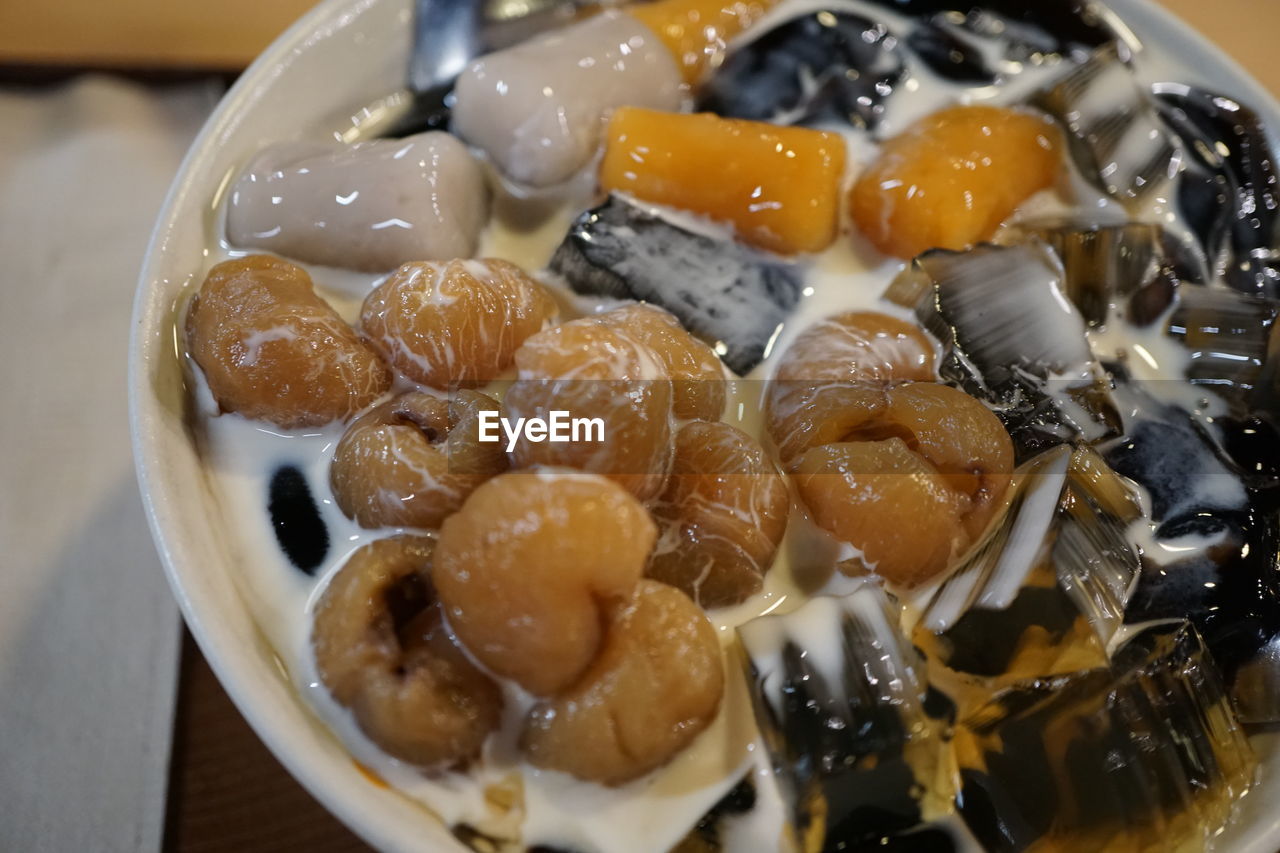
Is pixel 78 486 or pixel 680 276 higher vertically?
pixel 680 276

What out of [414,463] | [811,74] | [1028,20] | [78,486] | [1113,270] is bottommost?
[78,486]

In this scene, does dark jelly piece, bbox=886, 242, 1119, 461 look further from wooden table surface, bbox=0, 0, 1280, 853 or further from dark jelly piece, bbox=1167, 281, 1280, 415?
wooden table surface, bbox=0, 0, 1280, 853

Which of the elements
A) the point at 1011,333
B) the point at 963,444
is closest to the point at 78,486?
the point at 963,444

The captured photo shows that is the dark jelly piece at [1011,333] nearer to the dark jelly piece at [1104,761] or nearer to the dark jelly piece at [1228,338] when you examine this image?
the dark jelly piece at [1228,338]

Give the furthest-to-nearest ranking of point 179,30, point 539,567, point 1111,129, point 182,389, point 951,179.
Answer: point 179,30 < point 1111,129 < point 951,179 < point 182,389 < point 539,567

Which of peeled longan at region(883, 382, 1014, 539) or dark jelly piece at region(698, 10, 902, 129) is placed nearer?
peeled longan at region(883, 382, 1014, 539)

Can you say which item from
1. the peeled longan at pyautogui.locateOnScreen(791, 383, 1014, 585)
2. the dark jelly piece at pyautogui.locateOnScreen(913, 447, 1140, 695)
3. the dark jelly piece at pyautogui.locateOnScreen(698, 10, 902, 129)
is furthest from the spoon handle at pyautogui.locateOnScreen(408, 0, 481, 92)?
the dark jelly piece at pyautogui.locateOnScreen(913, 447, 1140, 695)

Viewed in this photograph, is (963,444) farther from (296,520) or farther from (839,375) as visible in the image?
(296,520)

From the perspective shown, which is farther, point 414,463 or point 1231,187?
point 1231,187
